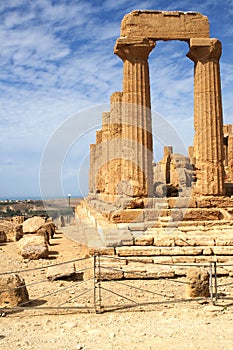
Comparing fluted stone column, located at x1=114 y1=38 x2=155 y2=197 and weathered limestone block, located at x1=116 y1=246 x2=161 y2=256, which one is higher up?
fluted stone column, located at x1=114 y1=38 x2=155 y2=197

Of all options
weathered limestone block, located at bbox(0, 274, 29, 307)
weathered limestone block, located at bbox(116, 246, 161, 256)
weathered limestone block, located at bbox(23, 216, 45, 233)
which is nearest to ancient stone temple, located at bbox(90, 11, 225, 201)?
weathered limestone block, located at bbox(116, 246, 161, 256)

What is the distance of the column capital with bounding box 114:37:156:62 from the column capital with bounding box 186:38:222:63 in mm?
1452

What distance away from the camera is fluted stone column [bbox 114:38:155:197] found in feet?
44.9

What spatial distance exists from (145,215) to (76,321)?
6450 mm

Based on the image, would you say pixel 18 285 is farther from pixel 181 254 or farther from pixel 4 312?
pixel 181 254

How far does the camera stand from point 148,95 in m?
13.9

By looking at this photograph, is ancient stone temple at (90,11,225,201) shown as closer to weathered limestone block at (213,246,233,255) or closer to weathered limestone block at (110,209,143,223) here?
weathered limestone block at (110,209,143,223)

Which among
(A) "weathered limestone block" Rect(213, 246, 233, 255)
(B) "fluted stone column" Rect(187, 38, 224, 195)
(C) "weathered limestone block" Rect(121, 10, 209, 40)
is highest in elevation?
(C) "weathered limestone block" Rect(121, 10, 209, 40)

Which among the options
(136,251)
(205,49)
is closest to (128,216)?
(136,251)

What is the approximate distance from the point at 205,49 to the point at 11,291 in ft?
35.1

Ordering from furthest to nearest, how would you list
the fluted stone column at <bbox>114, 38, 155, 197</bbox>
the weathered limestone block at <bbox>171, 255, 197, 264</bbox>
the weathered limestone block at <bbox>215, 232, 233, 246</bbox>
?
the fluted stone column at <bbox>114, 38, 155, 197</bbox>, the weathered limestone block at <bbox>215, 232, 233, 246</bbox>, the weathered limestone block at <bbox>171, 255, 197, 264</bbox>

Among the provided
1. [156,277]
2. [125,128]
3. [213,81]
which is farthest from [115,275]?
[213,81]

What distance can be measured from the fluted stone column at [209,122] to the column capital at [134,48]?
1.59 metres

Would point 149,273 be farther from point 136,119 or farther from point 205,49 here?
point 205,49
